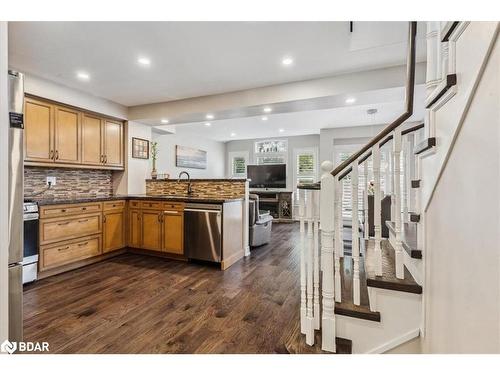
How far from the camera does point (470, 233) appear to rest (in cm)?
89

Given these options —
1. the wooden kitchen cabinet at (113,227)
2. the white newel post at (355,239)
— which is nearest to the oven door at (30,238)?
the wooden kitchen cabinet at (113,227)

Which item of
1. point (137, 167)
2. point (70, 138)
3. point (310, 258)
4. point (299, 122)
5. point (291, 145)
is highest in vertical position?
point (299, 122)

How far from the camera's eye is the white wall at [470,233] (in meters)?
0.74

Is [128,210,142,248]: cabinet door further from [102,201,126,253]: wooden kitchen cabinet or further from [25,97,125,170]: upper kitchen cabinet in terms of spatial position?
[25,97,125,170]: upper kitchen cabinet

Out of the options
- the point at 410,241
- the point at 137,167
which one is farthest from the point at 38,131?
the point at 410,241

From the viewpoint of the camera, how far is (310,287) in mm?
1643

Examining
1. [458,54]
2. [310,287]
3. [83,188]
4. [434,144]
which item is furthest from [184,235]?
[458,54]

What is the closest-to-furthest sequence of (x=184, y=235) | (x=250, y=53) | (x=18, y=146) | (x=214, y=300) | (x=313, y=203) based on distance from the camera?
(x=18, y=146) < (x=313, y=203) < (x=214, y=300) < (x=250, y=53) < (x=184, y=235)

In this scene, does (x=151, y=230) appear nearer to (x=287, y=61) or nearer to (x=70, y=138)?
(x=70, y=138)

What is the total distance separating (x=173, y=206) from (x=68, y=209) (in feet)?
4.42

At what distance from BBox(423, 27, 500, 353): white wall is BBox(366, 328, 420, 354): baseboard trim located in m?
0.21

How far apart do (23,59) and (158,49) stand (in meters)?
1.57

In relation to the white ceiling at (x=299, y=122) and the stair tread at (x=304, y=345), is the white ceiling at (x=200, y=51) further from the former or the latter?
the stair tread at (x=304, y=345)

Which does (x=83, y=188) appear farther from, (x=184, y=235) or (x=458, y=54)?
(x=458, y=54)
